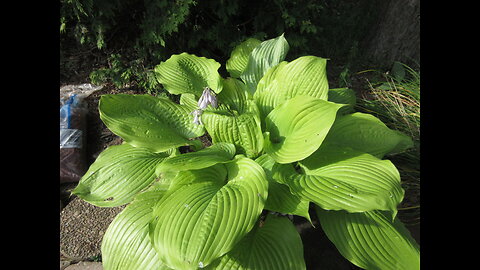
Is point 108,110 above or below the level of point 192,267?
above

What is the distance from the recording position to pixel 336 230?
3.96 ft

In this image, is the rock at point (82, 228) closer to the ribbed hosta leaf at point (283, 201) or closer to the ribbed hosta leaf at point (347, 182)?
the ribbed hosta leaf at point (283, 201)

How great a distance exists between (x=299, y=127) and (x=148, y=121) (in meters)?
0.75

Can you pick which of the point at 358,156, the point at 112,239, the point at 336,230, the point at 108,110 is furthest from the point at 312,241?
the point at 108,110

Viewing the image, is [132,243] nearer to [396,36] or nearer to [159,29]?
[159,29]

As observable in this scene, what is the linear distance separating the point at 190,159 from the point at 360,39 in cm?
284

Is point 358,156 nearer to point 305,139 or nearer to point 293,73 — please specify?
point 305,139

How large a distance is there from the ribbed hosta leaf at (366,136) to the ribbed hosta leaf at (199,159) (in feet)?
1.69

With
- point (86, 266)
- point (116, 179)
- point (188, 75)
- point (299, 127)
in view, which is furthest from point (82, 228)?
point (299, 127)

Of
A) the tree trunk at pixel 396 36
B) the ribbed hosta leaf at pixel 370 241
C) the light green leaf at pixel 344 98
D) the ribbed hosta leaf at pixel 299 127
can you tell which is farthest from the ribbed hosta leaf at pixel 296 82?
the tree trunk at pixel 396 36

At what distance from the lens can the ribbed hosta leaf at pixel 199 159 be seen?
3.79 feet

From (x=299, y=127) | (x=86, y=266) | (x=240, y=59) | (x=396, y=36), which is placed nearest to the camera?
(x=299, y=127)

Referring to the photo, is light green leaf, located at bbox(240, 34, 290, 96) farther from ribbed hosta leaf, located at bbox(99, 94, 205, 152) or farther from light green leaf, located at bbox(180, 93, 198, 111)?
ribbed hosta leaf, located at bbox(99, 94, 205, 152)

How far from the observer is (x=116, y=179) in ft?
4.56
